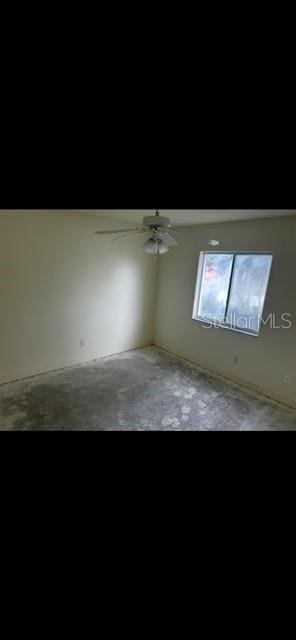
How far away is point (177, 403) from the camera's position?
10.3 ft

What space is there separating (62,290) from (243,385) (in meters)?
2.92

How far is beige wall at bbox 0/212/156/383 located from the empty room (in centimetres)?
1

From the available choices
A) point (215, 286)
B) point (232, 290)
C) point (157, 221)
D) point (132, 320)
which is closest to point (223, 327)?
point (232, 290)

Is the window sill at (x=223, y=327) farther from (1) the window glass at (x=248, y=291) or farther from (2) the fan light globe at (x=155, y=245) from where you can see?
(2) the fan light globe at (x=155, y=245)

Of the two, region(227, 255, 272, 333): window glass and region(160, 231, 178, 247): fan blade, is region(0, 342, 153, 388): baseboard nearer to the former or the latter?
region(227, 255, 272, 333): window glass

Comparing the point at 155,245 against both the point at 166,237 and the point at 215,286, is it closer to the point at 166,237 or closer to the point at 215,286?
the point at 166,237

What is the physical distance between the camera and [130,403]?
3072 millimetres

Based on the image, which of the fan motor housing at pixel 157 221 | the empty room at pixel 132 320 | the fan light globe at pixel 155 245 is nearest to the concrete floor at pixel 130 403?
the empty room at pixel 132 320

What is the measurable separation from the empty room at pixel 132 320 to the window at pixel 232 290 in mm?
16

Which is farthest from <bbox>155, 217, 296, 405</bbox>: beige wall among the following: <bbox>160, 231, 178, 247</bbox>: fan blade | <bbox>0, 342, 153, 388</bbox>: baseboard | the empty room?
<bbox>160, 231, 178, 247</bbox>: fan blade

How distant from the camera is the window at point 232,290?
3.49 m
